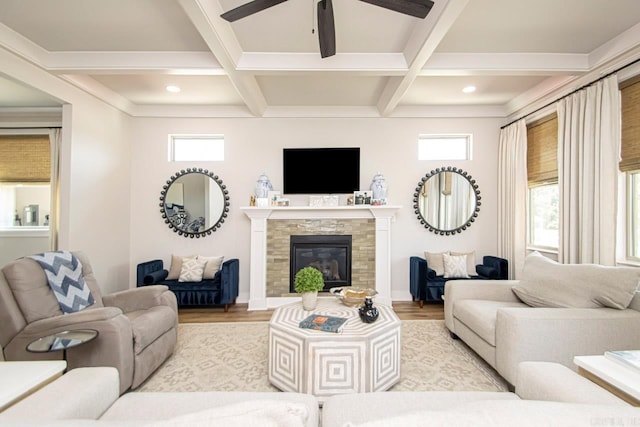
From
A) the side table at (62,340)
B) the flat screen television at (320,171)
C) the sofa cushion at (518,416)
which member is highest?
the flat screen television at (320,171)

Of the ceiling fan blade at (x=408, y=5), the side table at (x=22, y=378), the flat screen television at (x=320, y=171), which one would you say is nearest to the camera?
the side table at (x=22, y=378)

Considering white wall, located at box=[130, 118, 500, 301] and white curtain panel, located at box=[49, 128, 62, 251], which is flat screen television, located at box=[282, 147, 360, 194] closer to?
white wall, located at box=[130, 118, 500, 301]

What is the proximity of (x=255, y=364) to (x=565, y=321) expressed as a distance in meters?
2.32

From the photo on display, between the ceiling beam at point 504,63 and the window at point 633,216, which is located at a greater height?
the ceiling beam at point 504,63

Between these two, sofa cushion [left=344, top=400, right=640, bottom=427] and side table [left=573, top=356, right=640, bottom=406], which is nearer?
sofa cushion [left=344, top=400, right=640, bottom=427]

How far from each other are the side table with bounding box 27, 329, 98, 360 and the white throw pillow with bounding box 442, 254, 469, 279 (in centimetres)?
389

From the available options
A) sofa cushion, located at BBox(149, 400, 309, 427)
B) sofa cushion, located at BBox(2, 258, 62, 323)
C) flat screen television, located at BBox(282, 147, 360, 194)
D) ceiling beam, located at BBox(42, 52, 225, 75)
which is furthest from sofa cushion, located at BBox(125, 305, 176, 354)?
flat screen television, located at BBox(282, 147, 360, 194)

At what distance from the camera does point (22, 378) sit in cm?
108

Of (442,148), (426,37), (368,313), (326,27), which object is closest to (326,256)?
(368,313)

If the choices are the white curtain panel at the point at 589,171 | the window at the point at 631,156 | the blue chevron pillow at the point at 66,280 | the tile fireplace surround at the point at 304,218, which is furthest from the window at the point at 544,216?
the blue chevron pillow at the point at 66,280

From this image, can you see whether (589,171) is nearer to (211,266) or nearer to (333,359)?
(333,359)

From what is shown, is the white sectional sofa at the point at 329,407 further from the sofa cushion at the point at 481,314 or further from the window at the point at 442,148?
the window at the point at 442,148

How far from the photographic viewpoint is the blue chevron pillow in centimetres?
220

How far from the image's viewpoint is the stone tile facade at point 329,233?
4.36m
